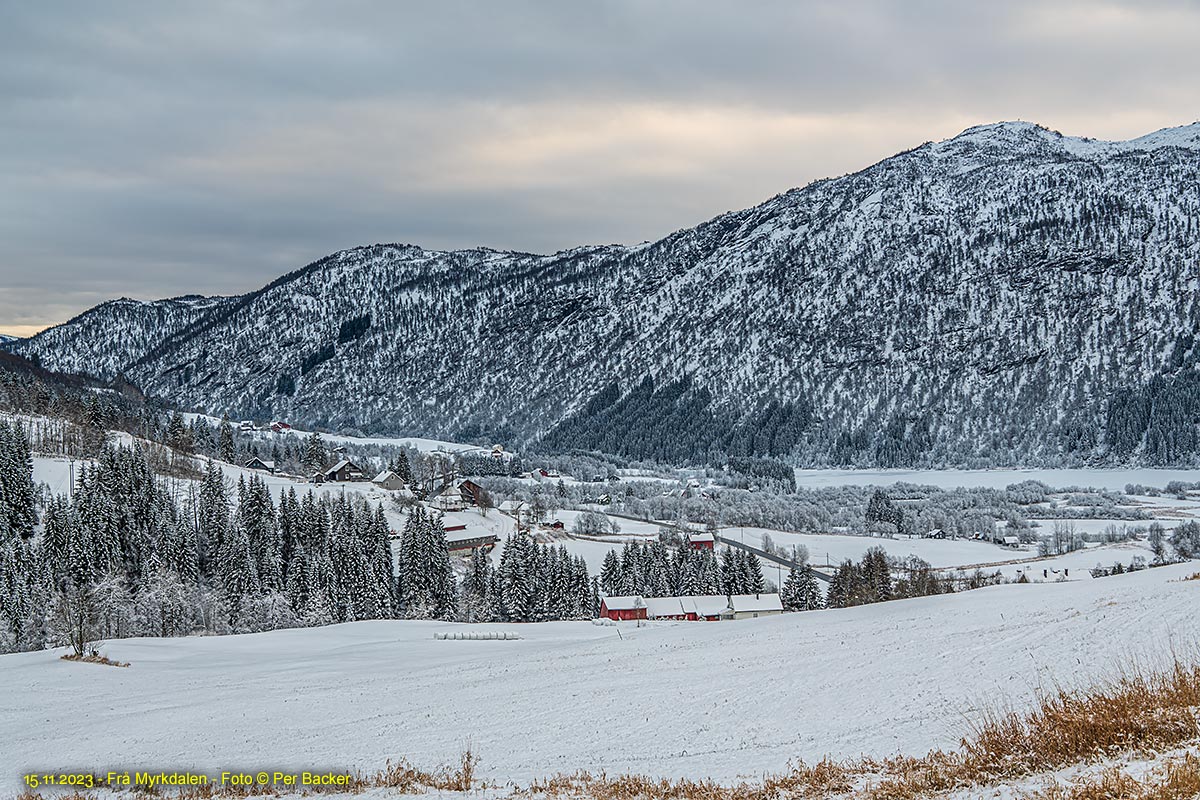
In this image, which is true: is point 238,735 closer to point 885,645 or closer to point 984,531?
point 885,645

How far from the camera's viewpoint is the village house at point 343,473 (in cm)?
11919

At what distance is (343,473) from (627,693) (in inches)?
4238

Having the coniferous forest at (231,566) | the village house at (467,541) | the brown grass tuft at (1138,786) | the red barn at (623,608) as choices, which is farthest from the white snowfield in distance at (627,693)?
the village house at (467,541)

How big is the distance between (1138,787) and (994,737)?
259cm

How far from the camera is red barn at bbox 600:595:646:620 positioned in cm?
5834

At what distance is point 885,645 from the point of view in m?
22.4

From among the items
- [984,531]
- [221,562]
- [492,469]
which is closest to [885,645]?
[221,562]

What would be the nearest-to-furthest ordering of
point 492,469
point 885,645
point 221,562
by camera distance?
1. point 885,645
2. point 221,562
3. point 492,469

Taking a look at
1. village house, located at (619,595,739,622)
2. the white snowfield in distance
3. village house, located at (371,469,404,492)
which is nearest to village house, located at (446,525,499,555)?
village house, located at (371,469,404,492)

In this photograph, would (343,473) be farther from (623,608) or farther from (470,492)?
(623,608)

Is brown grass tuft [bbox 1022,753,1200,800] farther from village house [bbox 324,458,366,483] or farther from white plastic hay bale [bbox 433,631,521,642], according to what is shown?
village house [bbox 324,458,366,483]

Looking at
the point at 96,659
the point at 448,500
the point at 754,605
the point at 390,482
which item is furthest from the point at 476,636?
the point at 390,482

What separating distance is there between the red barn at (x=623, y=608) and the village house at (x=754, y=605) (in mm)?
6855

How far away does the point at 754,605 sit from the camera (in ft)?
202
